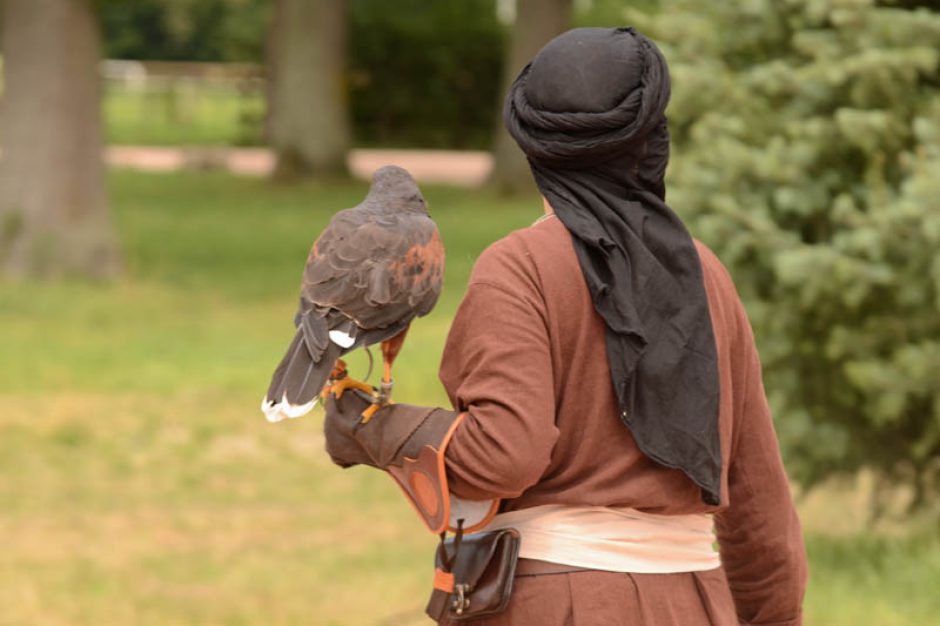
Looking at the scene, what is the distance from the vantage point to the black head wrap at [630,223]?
2.77 metres

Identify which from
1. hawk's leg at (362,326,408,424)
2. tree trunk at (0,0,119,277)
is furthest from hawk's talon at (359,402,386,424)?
tree trunk at (0,0,119,277)

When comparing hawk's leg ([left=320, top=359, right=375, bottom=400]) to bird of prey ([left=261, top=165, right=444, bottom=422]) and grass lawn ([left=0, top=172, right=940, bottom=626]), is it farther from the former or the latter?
grass lawn ([left=0, top=172, right=940, bottom=626])

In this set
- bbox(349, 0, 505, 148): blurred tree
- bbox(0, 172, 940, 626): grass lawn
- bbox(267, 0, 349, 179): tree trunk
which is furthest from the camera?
bbox(349, 0, 505, 148): blurred tree

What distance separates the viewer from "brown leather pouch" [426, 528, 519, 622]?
284cm

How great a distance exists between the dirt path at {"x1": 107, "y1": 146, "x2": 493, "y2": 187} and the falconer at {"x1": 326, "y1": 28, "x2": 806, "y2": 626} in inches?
977

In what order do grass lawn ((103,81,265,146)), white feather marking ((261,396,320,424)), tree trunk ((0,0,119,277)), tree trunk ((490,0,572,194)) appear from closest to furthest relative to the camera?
white feather marking ((261,396,320,424)), tree trunk ((0,0,119,277)), tree trunk ((490,0,572,194)), grass lawn ((103,81,265,146))

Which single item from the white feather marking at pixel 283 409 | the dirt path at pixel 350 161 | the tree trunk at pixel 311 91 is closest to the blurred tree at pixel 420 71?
the dirt path at pixel 350 161

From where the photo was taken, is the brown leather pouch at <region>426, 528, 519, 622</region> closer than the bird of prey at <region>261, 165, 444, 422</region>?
No

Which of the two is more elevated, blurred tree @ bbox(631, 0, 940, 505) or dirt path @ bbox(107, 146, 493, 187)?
blurred tree @ bbox(631, 0, 940, 505)

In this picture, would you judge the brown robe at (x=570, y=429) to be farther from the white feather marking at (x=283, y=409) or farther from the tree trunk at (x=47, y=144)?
the tree trunk at (x=47, y=144)

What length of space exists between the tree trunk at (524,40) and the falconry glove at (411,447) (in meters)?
21.9

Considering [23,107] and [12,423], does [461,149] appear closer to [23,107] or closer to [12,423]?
[23,107]

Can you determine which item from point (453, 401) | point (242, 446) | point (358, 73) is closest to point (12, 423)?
point (242, 446)

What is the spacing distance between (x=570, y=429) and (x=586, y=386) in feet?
0.26
